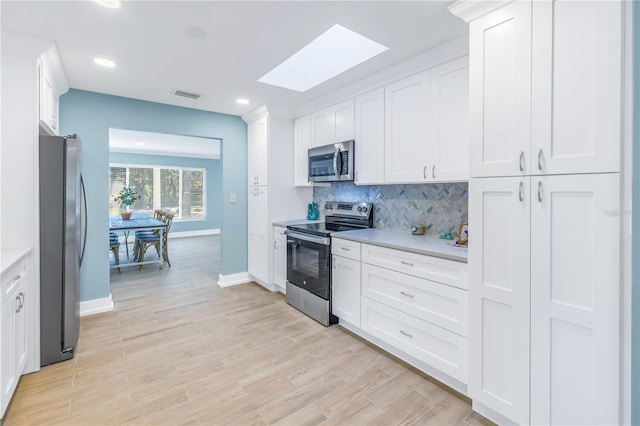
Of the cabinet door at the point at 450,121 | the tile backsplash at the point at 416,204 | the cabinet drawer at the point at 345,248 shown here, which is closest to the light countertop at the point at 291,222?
the tile backsplash at the point at 416,204

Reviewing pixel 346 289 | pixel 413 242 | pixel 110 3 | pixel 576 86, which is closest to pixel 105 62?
pixel 110 3

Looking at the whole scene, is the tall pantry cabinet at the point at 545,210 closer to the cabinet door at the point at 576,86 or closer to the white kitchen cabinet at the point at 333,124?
the cabinet door at the point at 576,86

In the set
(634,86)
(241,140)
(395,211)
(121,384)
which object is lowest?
(121,384)

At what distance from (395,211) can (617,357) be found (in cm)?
204

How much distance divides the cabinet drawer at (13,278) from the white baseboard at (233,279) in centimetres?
242

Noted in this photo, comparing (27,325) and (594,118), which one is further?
(27,325)

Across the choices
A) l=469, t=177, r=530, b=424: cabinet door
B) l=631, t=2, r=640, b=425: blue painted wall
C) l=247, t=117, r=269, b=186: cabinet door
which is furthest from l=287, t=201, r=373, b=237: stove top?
l=631, t=2, r=640, b=425: blue painted wall

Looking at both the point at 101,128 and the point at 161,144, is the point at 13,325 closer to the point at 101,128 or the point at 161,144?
the point at 101,128

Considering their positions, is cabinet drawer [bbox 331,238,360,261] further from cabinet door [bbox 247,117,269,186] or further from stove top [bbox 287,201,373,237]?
cabinet door [bbox 247,117,269,186]

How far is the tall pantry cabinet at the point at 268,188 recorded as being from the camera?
4.06 meters

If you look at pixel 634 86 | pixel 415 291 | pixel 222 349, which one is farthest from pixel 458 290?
pixel 222 349

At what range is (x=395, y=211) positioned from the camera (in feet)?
10.4

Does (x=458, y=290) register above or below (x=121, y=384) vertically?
above

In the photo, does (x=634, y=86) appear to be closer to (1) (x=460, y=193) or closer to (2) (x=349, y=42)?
(1) (x=460, y=193)
